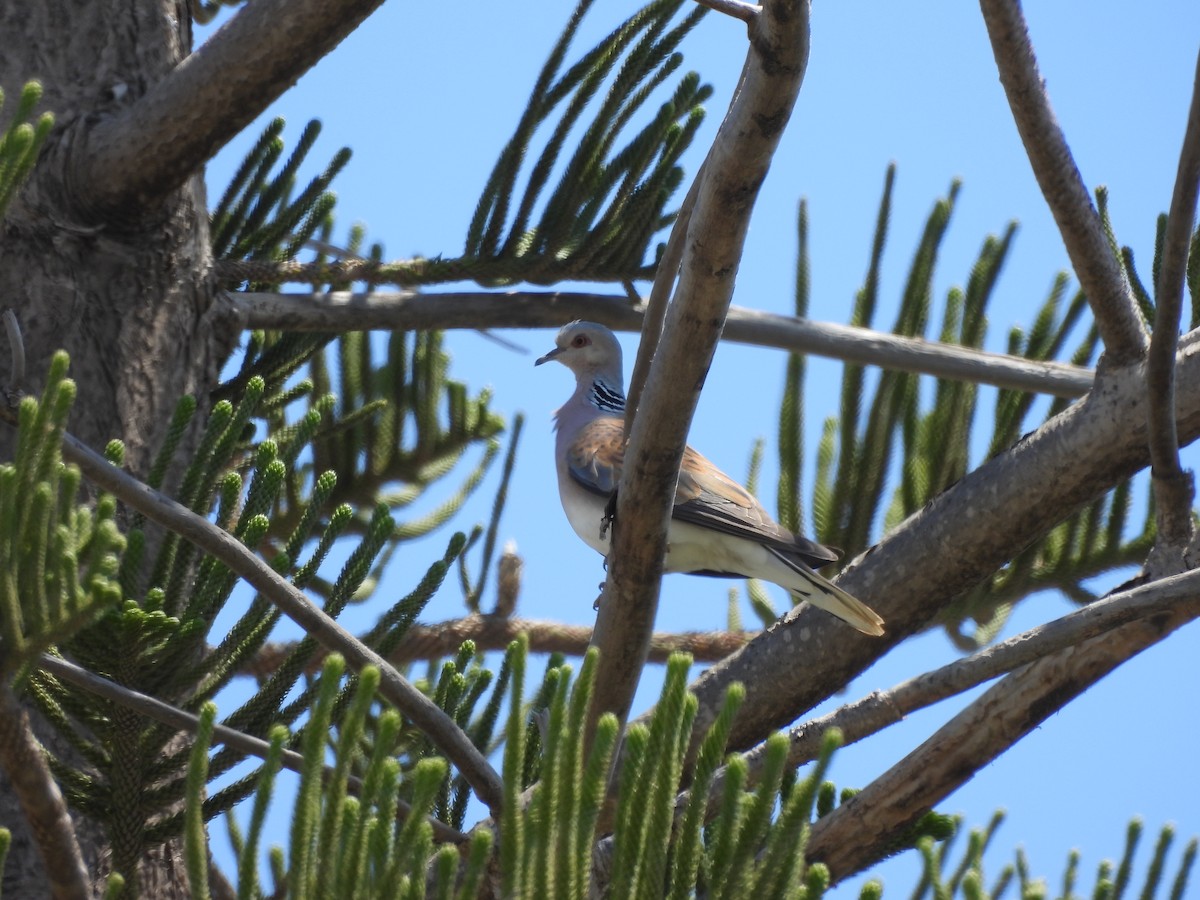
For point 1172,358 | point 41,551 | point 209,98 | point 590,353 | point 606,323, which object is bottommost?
point 41,551

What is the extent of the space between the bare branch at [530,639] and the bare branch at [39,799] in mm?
2660

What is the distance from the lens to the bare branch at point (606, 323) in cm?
441

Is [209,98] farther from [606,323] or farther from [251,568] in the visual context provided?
[251,568]

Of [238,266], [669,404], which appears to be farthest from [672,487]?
[238,266]

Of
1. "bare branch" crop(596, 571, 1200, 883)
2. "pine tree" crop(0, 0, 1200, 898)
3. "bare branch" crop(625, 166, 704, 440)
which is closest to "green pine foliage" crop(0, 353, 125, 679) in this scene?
"pine tree" crop(0, 0, 1200, 898)

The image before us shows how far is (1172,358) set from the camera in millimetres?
2920

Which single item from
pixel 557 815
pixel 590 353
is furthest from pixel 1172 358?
pixel 590 353

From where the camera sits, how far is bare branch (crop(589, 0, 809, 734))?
2.36 m

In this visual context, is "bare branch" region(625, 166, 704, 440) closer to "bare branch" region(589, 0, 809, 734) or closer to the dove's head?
"bare branch" region(589, 0, 809, 734)

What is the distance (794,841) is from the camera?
2.09 meters

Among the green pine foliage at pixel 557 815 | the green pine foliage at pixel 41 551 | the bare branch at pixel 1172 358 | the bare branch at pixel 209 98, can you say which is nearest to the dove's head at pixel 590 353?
the bare branch at pixel 209 98

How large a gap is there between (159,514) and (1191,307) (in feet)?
10.0

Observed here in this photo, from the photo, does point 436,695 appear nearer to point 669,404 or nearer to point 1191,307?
point 669,404

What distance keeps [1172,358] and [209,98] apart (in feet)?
8.61
